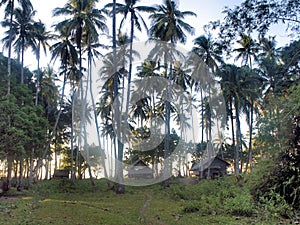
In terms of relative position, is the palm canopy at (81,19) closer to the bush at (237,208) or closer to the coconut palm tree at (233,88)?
the coconut palm tree at (233,88)

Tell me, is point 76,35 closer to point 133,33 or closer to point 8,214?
point 133,33

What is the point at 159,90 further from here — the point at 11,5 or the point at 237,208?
→ the point at 237,208

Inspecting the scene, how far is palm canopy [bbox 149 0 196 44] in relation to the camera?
89.4 ft

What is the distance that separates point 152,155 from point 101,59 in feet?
55.8

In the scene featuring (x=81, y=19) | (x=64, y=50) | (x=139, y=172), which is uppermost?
(x=81, y=19)

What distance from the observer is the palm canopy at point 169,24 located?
89.4 ft

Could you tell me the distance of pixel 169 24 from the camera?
1069 inches

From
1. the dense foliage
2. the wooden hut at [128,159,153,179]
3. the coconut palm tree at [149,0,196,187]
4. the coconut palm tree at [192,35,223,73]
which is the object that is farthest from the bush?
the wooden hut at [128,159,153,179]

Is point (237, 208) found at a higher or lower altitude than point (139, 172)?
lower

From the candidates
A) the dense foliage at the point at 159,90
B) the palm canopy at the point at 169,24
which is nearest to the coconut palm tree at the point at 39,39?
the dense foliage at the point at 159,90

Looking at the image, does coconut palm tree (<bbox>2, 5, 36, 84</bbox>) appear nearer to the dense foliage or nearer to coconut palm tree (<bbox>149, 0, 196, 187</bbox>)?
the dense foliage

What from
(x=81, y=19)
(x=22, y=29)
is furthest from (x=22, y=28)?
(x=81, y=19)

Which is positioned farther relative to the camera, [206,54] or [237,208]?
[206,54]

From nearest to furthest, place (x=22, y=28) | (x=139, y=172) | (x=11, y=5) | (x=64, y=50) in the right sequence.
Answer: (x=11, y=5) → (x=22, y=28) → (x=64, y=50) → (x=139, y=172)
